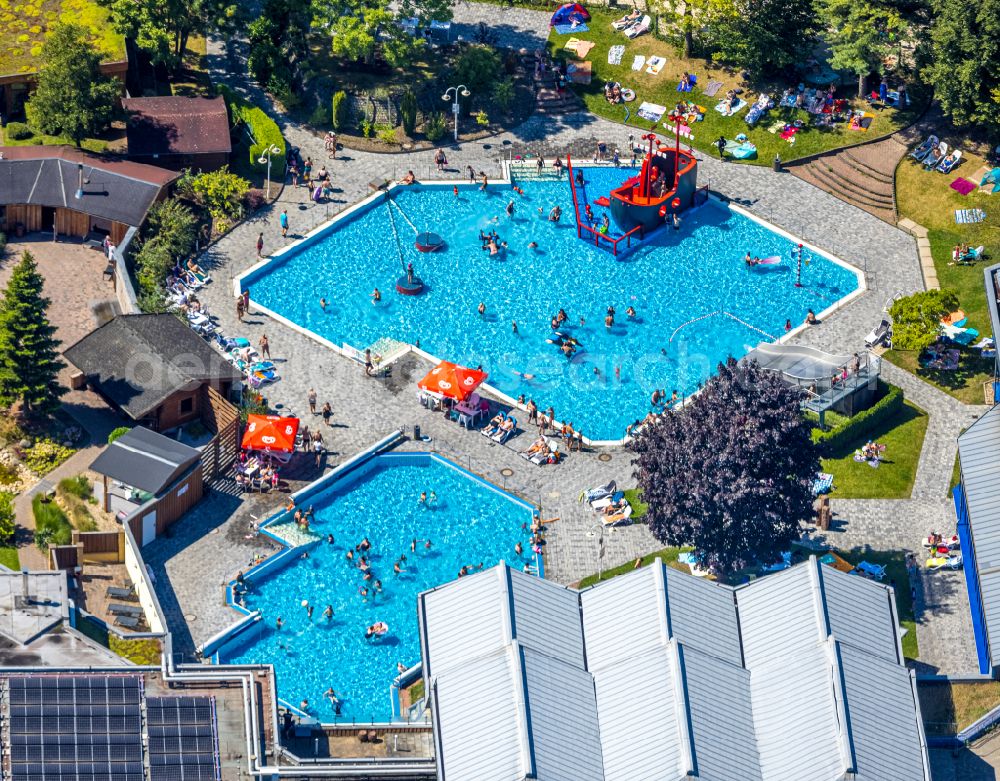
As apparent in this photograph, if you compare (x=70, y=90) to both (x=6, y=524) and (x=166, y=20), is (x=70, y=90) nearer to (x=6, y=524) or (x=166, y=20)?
(x=166, y=20)

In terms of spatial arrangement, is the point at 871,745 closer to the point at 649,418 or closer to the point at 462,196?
the point at 649,418

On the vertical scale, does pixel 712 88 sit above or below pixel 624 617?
above

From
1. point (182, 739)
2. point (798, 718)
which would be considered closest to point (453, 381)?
point (182, 739)

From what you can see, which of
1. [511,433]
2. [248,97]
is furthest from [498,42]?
[511,433]

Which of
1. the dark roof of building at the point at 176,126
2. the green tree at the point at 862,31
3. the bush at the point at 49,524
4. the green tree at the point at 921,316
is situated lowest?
the bush at the point at 49,524

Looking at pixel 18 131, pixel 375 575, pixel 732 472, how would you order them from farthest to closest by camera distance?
1. pixel 18 131
2. pixel 375 575
3. pixel 732 472

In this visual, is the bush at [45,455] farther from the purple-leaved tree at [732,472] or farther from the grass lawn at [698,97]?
the grass lawn at [698,97]

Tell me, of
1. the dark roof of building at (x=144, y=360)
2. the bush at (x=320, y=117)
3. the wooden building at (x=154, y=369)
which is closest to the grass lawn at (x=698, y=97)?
the bush at (x=320, y=117)
